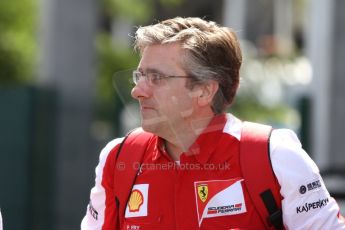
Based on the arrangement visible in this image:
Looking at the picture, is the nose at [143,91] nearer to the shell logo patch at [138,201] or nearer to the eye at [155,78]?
the eye at [155,78]

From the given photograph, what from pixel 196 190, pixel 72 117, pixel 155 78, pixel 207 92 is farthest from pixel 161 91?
pixel 72 117

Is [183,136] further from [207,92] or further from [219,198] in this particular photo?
[219,198]

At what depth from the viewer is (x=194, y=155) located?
3.34m

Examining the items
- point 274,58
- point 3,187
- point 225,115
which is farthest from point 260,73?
point 225,115

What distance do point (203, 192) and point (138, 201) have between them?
26 centimetres

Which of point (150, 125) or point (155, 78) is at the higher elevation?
point (155, 78)

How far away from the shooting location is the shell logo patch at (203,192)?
3.21 meters

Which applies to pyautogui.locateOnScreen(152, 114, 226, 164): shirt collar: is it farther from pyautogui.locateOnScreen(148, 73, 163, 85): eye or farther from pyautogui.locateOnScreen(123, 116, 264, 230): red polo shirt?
pyautogui.locateOnScreen(148, 73, 163, 85): eye

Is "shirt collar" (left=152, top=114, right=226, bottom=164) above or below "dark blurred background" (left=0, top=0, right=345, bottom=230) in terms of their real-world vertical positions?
below

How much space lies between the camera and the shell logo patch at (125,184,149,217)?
3289 mm

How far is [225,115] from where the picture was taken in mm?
3438

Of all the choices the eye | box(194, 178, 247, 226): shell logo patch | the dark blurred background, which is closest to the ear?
the eye

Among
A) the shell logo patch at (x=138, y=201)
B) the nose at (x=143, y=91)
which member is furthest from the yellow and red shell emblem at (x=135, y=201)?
the nose at (x=143, y=91)

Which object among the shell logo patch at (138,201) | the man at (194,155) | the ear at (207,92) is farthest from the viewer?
the ear at (207,92)
